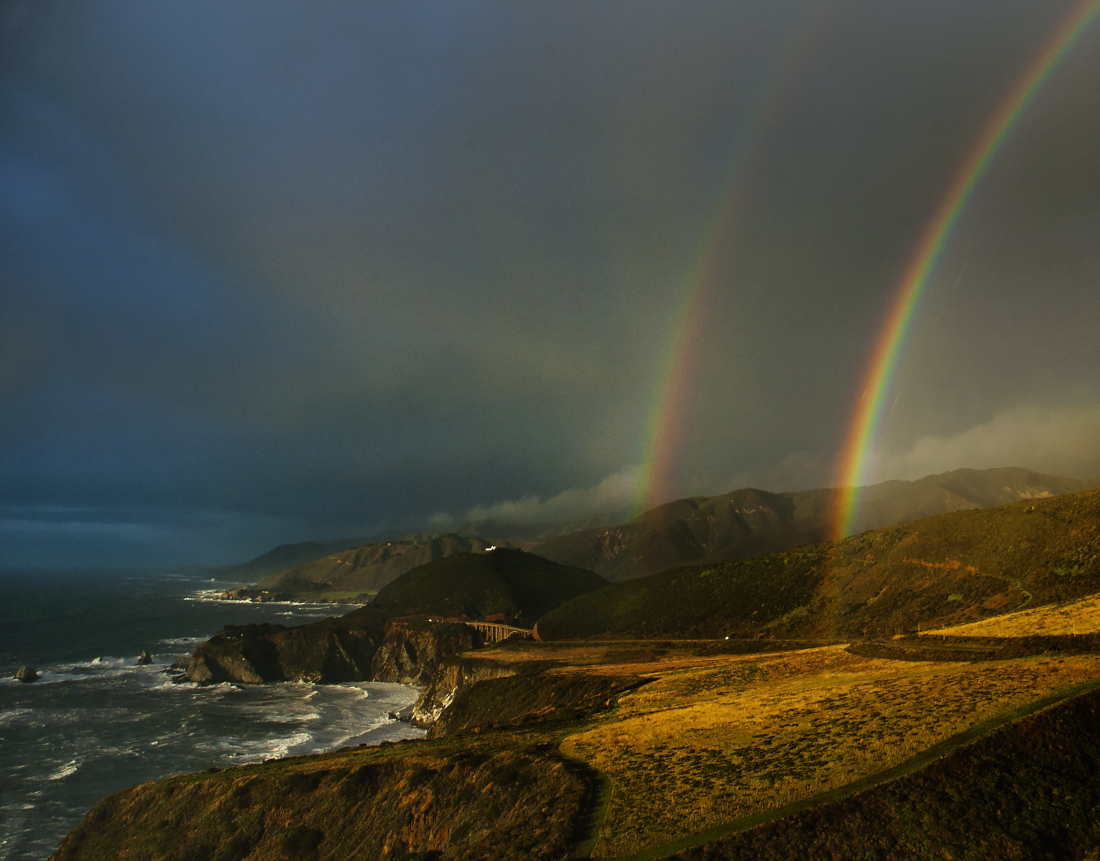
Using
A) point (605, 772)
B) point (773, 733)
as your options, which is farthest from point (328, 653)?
point (773, 733)

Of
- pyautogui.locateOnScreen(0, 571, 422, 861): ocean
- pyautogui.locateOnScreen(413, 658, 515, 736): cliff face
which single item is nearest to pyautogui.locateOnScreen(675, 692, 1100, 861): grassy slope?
pyautogui.locateOnScreen(0, 571, 422, 861): ocean

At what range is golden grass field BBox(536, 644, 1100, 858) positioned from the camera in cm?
2320

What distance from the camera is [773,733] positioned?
30.4 m

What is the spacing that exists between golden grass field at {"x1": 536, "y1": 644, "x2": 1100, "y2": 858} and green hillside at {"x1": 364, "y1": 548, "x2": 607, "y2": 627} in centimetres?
11116

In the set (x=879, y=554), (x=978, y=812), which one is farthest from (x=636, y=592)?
(x=978, y=812)

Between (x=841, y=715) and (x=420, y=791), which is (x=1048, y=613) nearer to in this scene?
(x=841, y=715)

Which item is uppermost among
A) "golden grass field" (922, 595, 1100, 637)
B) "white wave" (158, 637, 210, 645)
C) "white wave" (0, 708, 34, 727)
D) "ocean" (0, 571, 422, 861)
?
"white wave" (158, 637, 210, 645)

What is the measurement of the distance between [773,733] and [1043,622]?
3112cm

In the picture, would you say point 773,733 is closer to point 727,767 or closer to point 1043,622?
point 727,767

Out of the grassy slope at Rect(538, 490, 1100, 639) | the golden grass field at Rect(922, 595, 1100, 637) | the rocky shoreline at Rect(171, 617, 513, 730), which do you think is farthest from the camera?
the rocky shoreline at Rect(171, 617, 513, 730)

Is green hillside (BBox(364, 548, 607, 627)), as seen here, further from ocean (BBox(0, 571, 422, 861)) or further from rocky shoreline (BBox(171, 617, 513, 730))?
ocean (BBox(0, 571, 422, 861))

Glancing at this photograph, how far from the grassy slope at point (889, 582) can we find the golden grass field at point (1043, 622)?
6526 millimetres

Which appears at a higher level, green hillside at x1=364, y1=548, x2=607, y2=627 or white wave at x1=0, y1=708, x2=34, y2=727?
green hillside at x1=364, y1=548, x2=607, y2=627

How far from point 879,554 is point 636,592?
43109 mm
